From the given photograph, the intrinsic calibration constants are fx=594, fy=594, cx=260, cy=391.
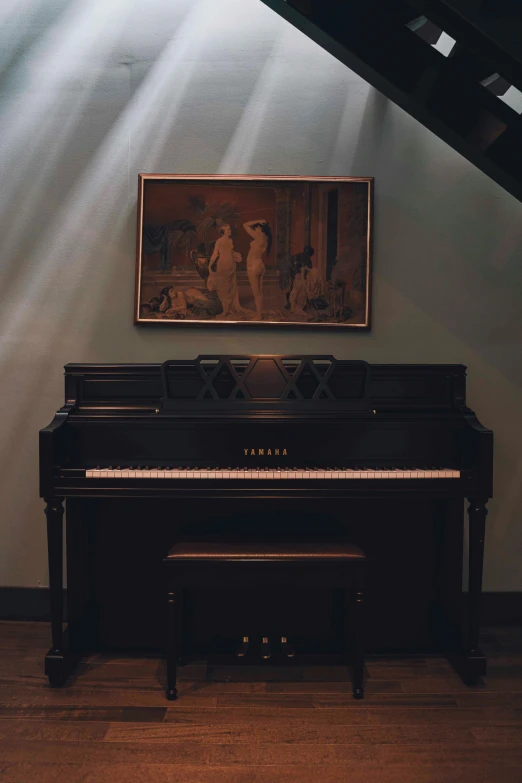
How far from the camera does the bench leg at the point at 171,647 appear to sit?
7.35ft

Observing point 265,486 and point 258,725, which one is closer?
point 258,725

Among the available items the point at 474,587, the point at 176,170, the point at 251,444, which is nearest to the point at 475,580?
the point at 474,587

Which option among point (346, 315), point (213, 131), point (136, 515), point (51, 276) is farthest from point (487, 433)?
point (51, 276)

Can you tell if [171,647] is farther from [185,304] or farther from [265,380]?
[185,304]

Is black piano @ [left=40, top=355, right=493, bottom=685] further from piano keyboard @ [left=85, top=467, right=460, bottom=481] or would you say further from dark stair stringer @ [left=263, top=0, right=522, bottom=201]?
dark stair stringer @ [left=263, top=0, right=522, bottom=201]

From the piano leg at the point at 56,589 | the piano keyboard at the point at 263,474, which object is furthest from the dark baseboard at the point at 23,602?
the piano keyboard at the point at 263,474

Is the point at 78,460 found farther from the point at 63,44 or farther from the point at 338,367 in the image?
the point at 63,44

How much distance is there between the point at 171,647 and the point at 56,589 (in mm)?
540

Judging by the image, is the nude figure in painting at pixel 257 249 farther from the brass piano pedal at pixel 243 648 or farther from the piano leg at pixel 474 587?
the brass piano pedal at pixel 243 648

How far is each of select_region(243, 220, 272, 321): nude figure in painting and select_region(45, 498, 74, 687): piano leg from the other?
148 centimetres

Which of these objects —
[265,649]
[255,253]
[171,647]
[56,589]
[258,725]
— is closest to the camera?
[258,725]

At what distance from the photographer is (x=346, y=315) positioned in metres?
3.12

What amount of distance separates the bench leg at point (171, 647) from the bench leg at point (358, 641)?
2.27 feet

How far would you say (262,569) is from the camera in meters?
2.24
